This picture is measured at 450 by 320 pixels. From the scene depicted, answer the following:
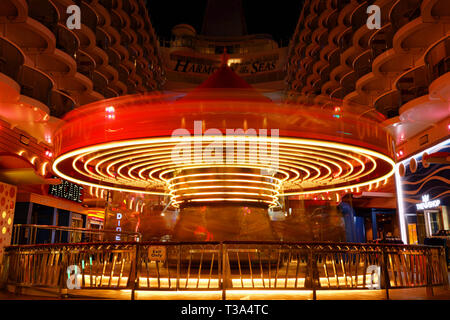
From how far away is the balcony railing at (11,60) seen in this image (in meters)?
14.5

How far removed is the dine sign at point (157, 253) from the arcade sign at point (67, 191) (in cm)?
1335

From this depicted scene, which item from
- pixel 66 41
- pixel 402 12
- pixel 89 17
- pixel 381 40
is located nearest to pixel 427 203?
pixel 402 12

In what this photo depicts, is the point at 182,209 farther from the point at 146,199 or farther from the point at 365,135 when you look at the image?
the point at 146,199

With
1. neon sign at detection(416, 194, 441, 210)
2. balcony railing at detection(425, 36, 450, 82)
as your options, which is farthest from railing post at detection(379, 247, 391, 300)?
neon sign at detection(416, 194, 441, 210)

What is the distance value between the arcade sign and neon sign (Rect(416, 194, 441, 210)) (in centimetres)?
1702

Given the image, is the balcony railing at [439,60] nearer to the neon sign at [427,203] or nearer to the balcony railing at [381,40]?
the balcony railing at [381,40]

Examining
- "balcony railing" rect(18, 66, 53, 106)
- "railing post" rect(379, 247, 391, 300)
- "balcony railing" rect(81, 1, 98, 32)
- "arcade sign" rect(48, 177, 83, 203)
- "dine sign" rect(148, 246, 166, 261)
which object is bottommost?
"railing post" rect(379, 247, 391, 300)

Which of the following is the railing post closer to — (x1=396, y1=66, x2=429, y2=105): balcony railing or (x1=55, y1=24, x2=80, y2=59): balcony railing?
(x1=396, y1=66, x2=429, y2=105): balcony railing

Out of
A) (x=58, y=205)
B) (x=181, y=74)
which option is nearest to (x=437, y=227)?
(x=58, y=205)

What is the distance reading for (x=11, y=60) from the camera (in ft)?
50.1

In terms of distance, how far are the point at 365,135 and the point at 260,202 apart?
2917 mm

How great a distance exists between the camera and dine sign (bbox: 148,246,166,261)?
5461 millimetres

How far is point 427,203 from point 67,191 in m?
17.1
